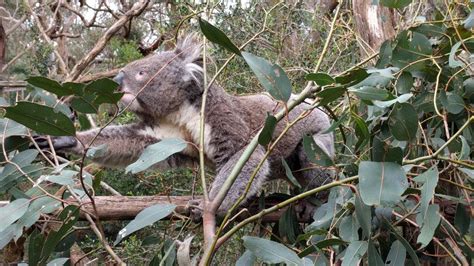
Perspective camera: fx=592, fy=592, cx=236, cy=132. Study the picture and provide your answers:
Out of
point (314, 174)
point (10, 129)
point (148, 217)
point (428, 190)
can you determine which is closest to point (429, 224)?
point (428, 190)

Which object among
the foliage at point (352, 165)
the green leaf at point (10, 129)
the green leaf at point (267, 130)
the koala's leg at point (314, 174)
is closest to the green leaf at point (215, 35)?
the foliage at point (352, 165)

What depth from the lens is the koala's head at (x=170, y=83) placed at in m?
2.84

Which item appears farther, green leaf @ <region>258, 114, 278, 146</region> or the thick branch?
the thick branch

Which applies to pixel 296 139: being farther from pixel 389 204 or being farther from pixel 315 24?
pixel 389 204

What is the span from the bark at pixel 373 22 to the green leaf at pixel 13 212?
2.27 m

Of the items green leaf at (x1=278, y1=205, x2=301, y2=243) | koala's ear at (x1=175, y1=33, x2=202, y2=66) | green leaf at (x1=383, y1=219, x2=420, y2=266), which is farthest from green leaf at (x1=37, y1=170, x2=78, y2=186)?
koala's ear at (x1=175, y1=33, x2=202, y2=66)

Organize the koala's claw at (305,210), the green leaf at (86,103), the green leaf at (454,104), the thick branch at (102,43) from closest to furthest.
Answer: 1. the green leaf at (86,103)
2. the green leaf at (454,104)
3. the koala's claw at (305,210)
4. the thick branch at (102,43)

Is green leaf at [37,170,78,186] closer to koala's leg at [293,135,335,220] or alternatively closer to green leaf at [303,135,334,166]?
green leaf at [303,135,334,166]

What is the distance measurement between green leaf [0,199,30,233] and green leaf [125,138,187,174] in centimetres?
23

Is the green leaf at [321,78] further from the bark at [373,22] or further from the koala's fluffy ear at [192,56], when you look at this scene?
the bark at [373,22]

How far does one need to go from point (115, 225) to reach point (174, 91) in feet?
5.73

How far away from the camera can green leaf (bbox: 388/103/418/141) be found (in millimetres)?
1238

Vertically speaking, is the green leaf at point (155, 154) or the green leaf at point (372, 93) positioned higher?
the green leaf at point (155, 154)

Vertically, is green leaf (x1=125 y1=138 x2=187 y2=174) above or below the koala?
above
